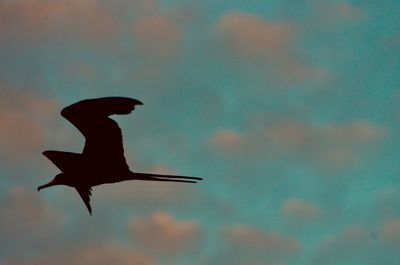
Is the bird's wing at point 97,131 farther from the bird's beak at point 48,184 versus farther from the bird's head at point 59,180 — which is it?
A: the bird's beak at point 48,184

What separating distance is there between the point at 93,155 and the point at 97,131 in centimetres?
45

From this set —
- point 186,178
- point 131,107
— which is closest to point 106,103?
point 131,107

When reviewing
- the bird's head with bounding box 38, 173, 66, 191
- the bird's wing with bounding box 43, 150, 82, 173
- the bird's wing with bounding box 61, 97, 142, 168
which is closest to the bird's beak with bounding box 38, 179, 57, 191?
the bird's head with bounding box 38, 173, 66, 191

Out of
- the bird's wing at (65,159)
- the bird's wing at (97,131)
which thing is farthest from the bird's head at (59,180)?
the bird's wing at (97,131)

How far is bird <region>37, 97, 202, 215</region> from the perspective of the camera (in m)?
17.7

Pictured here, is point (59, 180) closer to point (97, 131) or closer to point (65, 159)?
point (65, 159)

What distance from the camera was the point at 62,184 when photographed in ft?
60.3

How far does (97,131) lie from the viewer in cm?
1791

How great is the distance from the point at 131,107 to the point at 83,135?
1.76m

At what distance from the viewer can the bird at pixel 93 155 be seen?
17719 millimetres

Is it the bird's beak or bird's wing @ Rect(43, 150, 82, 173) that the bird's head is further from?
bird's wing @ Rect(43, 150, 82, 173)

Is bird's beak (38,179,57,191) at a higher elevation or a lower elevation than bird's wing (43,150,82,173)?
lower

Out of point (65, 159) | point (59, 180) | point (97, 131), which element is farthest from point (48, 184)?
point (97, 131)

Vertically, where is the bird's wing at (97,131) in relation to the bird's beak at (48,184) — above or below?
above
